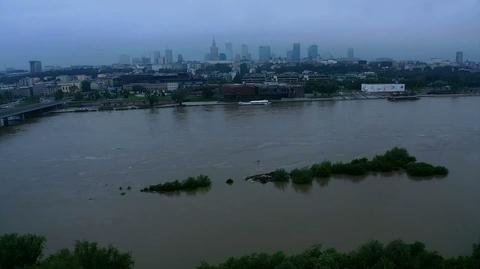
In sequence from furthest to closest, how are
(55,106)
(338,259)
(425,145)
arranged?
1. (55,106)
2. (425,145)
3. (338,259)

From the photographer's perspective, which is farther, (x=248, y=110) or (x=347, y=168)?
(x=248, y=110)

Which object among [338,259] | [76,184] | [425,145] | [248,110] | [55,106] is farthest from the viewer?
[55,106]

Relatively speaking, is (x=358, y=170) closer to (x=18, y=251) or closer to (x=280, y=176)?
(x=280, y=176)

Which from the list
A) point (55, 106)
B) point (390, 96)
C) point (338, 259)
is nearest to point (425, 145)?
point (338, 259)

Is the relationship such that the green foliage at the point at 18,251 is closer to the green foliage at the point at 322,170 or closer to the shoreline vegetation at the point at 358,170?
the shoreline vegetation at the point at 358,170

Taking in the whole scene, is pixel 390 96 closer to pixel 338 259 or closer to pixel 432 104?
pixel 432 104

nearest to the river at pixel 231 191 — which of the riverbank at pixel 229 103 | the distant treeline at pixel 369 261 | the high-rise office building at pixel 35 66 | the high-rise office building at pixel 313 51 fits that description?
the distant treeline at pixel 369 261
